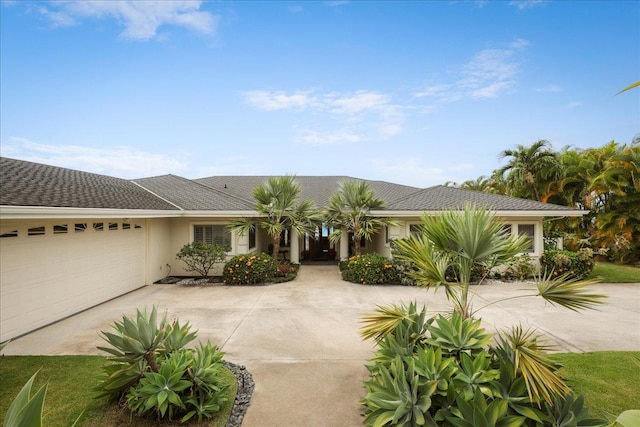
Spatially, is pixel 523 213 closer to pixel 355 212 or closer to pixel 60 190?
pixel 355 212

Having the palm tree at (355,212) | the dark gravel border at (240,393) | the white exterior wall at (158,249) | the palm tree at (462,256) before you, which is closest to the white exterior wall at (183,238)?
the white exterior wall at (158,249)

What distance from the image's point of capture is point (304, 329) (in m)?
7.18

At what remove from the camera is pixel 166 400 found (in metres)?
3.78

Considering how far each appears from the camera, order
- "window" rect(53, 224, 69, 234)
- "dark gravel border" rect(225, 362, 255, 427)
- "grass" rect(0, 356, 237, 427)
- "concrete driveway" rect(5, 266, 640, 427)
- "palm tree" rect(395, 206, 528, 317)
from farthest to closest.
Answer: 1. "window" rect(53, 224, 69, 234)
2. "concrete driveway" rect(5, 266, 640, 427)
3. "palm tree" rect(395, 206, 528, 317)
4. "dark gravel border" rect(225, 362, 255, 427)
5. "grass" rect(0, 356, 237, 427)

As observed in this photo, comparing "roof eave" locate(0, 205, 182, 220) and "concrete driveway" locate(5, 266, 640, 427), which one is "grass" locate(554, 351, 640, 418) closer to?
"concrete driveway" locate(5, 266, 640, 427)

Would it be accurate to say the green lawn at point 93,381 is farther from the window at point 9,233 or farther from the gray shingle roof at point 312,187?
the gray shingle roof at point 312,187

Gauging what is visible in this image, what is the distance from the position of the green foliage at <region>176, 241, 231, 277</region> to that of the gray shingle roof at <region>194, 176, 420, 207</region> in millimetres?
4965

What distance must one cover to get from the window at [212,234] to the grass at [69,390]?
7975 millimetres

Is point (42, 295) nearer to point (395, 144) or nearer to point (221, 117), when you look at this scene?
point (221, 117)

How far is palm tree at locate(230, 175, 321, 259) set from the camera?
12758mm

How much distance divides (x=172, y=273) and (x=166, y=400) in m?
10.8

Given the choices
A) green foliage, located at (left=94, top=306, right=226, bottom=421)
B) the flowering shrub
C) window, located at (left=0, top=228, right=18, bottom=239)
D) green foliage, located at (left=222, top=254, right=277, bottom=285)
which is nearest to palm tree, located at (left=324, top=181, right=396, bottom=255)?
the flowering shrub

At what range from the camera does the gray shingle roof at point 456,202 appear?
43.0 ft

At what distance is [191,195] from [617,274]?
19530mm
